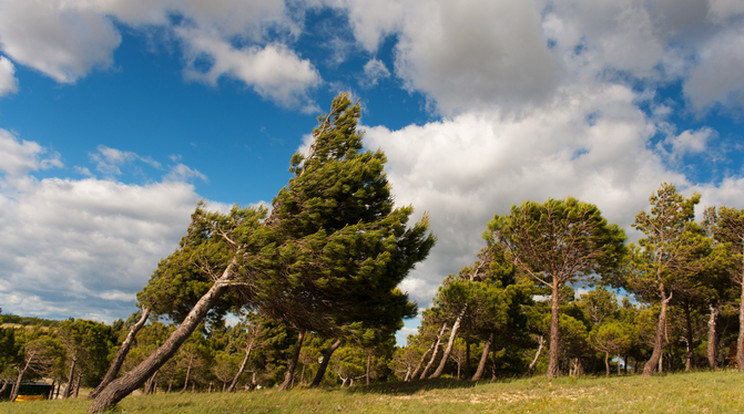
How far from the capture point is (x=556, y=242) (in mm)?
19922

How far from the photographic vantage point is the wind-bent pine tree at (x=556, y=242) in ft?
62.0

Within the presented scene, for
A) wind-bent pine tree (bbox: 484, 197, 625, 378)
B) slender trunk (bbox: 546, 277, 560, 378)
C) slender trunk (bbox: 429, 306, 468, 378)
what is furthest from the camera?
slender trunk (bbox: 429, 306, 468, 378)

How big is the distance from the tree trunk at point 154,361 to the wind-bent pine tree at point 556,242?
1505 cm

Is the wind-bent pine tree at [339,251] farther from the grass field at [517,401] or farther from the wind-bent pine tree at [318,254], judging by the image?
the grass field at [517,401]

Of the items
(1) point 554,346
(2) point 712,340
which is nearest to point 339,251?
(1) point 554,346

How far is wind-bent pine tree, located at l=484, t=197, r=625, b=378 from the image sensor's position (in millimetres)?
18891

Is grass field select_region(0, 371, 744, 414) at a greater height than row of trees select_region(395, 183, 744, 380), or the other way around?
row of trees select_region(395, 183, 744, 380)

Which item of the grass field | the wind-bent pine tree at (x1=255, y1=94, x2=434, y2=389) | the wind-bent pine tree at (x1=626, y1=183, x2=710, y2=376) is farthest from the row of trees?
the wind-bent pine tree at (x1=255, y1=94, x2=434, y2=389)

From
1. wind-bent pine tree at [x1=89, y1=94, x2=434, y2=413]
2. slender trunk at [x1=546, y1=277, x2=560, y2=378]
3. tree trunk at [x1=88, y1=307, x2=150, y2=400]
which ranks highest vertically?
wind-bent pine tree at [x1=89, y1=94, x2=434, y2=413]

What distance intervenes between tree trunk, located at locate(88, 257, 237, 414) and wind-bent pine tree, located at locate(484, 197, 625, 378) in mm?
15052

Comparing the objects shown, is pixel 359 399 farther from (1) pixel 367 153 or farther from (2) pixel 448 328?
(2) pixel 448 328

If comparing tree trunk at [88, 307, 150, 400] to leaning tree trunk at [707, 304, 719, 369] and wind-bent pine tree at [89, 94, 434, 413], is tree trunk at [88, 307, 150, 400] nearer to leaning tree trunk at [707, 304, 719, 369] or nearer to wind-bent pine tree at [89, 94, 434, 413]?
wind-bent pine tree at [89, 94, 434, 413]

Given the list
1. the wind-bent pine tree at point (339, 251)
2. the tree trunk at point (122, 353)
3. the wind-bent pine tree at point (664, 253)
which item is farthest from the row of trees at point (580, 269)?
the tree trunk at point (122, 353)

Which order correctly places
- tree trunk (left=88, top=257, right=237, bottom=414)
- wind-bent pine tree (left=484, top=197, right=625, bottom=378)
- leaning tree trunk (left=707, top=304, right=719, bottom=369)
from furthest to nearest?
leaning tree trunk (left=707, top=304, right=719, bottom=369), wind-bent pine tree (left=484, top=197, right=625, bottom=378), tree trunk (left=88, top=257, right=237, bottom=414)
